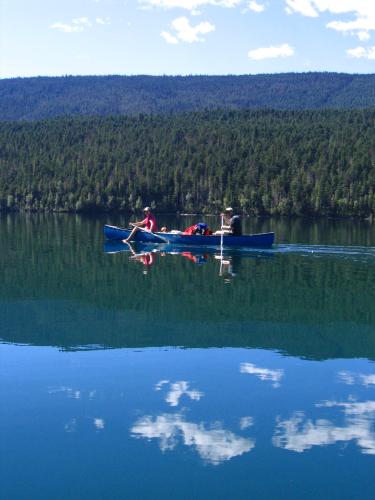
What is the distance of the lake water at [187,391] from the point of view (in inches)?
368

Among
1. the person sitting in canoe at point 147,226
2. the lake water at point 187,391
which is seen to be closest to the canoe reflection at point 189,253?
the person sitting in canoe at point 147,226

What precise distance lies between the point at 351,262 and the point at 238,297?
438 inches

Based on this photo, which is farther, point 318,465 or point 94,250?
point 94,250

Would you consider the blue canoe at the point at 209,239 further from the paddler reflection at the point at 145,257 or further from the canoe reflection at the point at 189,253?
the paddler reflection at the point at 145,257

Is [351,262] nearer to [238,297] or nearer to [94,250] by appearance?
[238,297]

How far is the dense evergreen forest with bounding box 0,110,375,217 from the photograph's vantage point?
106 meters

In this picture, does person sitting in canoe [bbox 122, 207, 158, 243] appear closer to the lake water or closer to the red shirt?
the red shirt

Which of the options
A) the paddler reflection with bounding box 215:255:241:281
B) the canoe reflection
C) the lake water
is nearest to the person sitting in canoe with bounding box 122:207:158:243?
the canoe reflection

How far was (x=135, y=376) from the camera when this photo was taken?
1347 cm

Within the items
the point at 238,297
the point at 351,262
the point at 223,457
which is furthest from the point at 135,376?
the point at 351,262

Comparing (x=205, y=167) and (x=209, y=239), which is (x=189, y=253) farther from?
(x=205, y=167)

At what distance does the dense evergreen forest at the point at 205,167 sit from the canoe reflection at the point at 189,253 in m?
60.2

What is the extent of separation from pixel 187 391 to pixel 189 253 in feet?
85.2

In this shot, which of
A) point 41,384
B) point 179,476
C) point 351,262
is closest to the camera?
point 179,476
